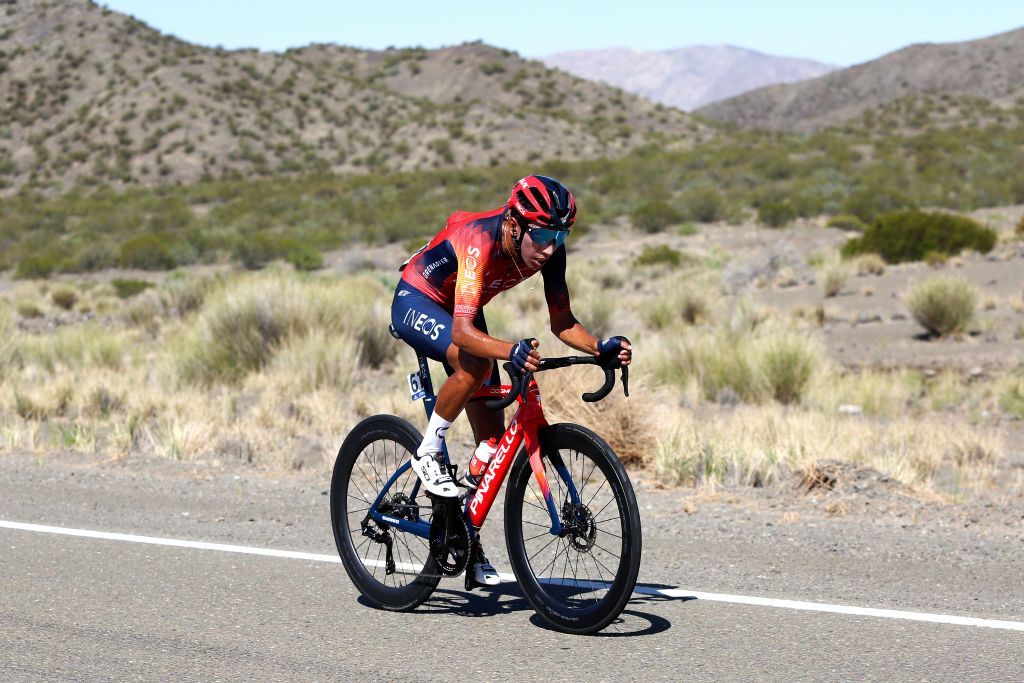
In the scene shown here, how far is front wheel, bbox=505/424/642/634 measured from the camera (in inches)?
207

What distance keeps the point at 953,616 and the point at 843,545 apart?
1.67 m

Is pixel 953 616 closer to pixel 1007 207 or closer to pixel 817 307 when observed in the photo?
pixel 817 307

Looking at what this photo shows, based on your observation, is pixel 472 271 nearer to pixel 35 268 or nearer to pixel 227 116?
pixel 35 268

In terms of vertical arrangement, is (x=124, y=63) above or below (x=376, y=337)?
above

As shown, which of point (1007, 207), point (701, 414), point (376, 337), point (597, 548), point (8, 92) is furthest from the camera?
point (8, 92)

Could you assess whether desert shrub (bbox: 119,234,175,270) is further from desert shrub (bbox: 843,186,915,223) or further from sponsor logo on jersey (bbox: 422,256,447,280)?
sponsor logo on jersey (bbox: 422,256,447,280)

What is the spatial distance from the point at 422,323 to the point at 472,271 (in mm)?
483

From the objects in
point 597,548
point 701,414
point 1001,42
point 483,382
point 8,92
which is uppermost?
point 1001,42

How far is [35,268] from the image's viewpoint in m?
41.0

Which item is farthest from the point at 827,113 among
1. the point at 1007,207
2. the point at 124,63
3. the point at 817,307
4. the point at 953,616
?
the point at 953,616

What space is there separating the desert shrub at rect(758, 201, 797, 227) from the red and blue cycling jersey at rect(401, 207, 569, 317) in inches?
1482

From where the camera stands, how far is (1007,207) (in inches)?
1735

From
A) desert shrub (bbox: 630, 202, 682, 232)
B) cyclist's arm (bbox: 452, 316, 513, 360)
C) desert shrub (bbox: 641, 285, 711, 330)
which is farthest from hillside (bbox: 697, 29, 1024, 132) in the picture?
cyclist's arm (bbox: 452, 316, 513, 360)

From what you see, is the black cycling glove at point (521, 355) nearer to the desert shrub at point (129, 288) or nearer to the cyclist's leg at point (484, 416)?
the cyclist's leg at point (484, 416)
